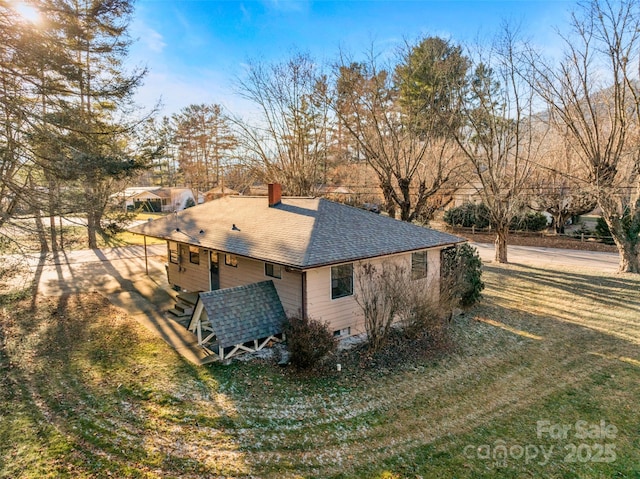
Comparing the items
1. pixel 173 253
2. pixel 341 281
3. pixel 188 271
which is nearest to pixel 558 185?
pixel 341 281

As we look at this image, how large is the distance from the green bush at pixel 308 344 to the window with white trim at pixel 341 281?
1397 millimetres

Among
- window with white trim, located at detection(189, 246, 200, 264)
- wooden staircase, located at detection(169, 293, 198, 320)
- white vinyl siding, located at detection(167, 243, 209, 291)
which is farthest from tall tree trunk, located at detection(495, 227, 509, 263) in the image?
wooden staircase, located at detection(169, 293, 198, 320)

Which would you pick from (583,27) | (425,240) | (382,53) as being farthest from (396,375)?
(583,27)

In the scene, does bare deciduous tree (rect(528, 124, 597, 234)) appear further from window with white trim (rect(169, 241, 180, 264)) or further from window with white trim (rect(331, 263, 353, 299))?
window with white trim (rect(169, 241, 180, 264))

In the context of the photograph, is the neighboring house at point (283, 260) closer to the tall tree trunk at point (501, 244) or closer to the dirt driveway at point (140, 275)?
the dirt driveway at point (140, 275)

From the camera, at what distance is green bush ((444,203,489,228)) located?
30658 mm

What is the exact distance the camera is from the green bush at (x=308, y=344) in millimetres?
7883

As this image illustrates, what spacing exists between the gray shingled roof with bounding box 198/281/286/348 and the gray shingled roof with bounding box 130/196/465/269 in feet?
3.23

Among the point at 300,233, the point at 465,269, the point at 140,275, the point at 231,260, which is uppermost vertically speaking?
the point at 300,233

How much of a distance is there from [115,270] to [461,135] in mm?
18331

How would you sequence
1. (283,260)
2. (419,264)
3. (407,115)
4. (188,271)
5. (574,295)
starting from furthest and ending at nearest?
1. (407,115)
2. (574,295)
3. (188,271)
4. (419,264)
5. (283,260)

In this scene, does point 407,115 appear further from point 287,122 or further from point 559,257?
point 559,257

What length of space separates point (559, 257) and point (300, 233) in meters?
20.4

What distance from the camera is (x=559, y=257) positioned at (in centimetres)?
2325
